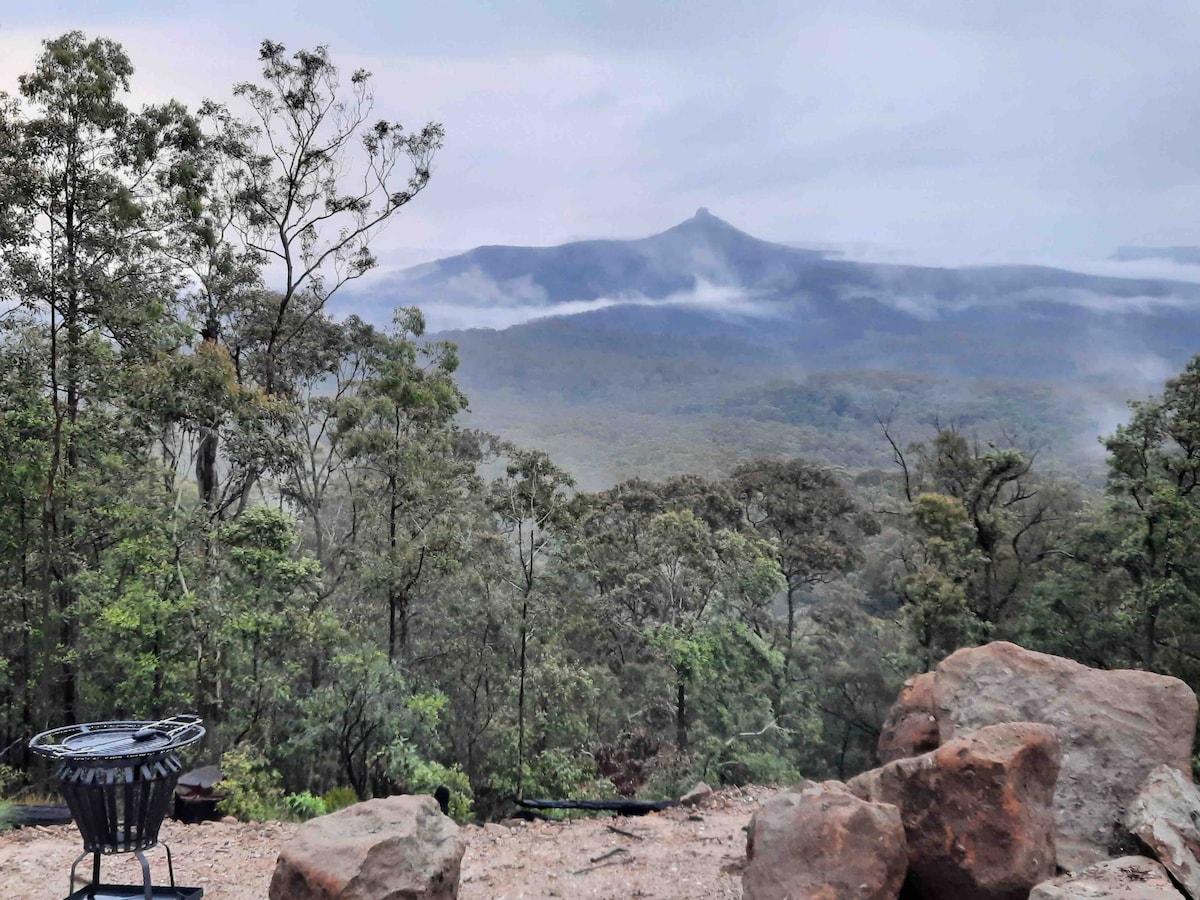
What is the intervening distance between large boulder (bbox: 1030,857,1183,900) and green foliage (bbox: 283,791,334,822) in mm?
7595

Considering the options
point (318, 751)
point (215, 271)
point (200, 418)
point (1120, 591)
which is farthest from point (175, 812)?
point (1120, 591)

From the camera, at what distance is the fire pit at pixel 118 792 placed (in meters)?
4.44

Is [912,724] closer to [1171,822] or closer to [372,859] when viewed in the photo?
[1171,822]

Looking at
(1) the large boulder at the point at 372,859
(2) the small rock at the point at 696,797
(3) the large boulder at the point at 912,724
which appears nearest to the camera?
(1) the large boulder at the point at 372,859

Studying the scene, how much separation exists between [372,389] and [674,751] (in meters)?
9.59

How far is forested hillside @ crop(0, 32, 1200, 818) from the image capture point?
39.6 feet

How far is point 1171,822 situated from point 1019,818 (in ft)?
3.49

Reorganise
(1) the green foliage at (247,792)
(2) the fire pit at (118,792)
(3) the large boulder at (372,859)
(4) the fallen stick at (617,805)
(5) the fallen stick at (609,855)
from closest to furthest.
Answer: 1. (2) the fire pit at (118,792)
2. (3) the large boulder at (372,859)
3. (5) the fallen stick at (609,855)
4. (4) the fallen stick at (617,805)
5. (1) the green foliage at (247,792)

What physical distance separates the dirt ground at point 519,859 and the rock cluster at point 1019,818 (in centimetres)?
145

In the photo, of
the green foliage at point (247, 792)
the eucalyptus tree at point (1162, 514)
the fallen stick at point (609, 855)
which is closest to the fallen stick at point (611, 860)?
the fallen stick at point (609, 855)

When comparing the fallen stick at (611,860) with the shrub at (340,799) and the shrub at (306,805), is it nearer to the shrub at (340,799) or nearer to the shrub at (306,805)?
the shrub at (306,805)

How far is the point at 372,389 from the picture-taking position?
54.6 feet

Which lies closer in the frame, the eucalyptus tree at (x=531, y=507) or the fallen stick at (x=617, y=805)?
the fallen stick at (x=617, y=805)

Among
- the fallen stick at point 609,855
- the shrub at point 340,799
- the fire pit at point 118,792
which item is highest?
the fire pit at point 118,792
